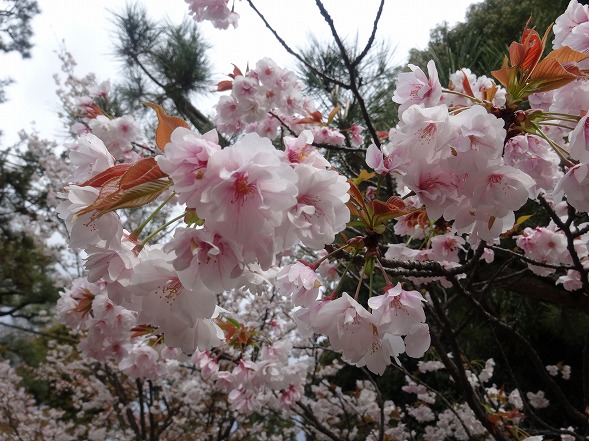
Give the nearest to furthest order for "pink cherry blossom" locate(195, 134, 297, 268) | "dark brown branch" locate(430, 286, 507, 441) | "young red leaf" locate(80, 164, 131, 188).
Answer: "pink cherry blossom" locate(195, 134, 297, 268), "young red leaf" locate(80, 164, 131, 188), "dark brown branch" locate(430, 286, 507, 441)

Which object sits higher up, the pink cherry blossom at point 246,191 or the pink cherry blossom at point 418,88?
the pink cherry blossom at point 418,88

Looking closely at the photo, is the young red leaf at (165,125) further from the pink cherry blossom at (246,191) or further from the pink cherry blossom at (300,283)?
the pink cherry blossom at (300,283)

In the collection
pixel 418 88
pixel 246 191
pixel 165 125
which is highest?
pixel 418 88

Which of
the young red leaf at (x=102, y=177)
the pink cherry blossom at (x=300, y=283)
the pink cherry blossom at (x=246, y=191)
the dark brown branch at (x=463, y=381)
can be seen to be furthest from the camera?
the dark brown branch at (x=463, y=381)

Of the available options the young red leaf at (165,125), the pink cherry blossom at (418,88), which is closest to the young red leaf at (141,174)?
the young red leaf at (165,125)

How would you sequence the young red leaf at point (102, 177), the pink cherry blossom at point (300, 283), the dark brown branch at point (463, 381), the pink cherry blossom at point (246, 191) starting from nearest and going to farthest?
1. the pink cherry blossom at point (246, 191)
2. the young red leaf at point (102, 177)
3. the pink cherry blossom at point (300, 283)
4. the dark brown branch at point (463, 381)

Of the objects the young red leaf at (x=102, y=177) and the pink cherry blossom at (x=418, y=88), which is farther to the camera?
the pink cherry blossom at (x=418, y=88)

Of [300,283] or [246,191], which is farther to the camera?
[300,283]

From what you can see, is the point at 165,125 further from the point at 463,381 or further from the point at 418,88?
the point at 463,381

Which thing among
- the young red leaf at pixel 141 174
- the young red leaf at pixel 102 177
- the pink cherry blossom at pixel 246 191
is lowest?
the pink cherry blossom at pixel 246 191

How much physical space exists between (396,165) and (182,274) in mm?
387

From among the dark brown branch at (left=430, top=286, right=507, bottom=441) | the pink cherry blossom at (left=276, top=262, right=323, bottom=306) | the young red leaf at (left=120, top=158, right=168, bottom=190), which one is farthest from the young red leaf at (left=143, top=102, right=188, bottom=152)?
the dark brown branch at (left=430, top=286, right=507, bottom=441)

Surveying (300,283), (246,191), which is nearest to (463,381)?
(300,283)

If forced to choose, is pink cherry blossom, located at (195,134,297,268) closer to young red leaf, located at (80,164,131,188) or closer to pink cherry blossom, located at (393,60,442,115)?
young red leaf, located at (80,164,131,188)
